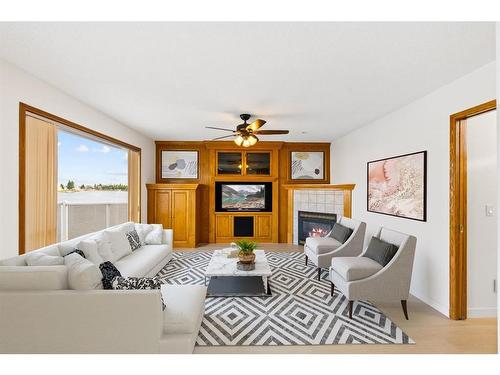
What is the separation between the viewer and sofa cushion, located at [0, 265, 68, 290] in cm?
179

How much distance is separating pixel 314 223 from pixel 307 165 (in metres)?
1.57

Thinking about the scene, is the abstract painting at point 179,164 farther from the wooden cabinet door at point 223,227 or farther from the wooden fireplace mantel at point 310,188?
the wooden fireplace mantel at point 310,188

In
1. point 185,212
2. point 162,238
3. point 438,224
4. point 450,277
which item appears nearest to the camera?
point 450,277

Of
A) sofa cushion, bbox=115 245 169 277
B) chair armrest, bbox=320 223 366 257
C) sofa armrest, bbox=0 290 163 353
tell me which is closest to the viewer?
sofa armrest, bbox=0 290 163 353

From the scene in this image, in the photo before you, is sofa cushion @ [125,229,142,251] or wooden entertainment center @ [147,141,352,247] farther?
wooden entertainment center @ [147,141,352,247]

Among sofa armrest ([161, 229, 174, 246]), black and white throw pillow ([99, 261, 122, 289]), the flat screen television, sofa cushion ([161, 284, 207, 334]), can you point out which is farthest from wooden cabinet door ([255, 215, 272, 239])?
black and white throw pillow ([99, 261, 122, 289])

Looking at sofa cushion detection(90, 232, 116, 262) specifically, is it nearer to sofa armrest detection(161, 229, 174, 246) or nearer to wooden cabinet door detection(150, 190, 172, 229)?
sofa armrest detection(161, 229, 174, 246)

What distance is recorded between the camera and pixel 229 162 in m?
6.30

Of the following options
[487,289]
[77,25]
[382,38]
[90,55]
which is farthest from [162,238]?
[487,289]

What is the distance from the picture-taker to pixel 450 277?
274 cm

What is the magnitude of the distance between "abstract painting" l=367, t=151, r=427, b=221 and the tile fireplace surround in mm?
1012

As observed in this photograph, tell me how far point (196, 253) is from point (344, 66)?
4410 mm

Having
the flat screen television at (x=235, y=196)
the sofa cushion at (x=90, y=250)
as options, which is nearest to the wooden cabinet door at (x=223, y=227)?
the flat screen television at (x=235, y=196)

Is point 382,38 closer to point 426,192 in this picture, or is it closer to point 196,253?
point 426,192
